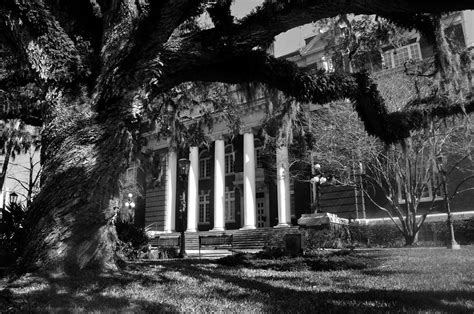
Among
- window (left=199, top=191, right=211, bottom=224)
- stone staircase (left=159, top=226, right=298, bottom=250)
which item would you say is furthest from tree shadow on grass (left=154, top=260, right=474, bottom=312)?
window (left=199, top=191, right=211, bottom=224)

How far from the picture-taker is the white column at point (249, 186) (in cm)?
2920

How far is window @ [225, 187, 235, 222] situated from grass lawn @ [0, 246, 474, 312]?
27.6 metres

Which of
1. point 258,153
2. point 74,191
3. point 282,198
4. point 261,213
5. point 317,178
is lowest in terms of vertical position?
point 74,191

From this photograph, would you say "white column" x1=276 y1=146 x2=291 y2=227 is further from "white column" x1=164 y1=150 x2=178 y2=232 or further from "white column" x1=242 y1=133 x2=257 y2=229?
"white column" x1=164 y1=150 x2=178 y2=232

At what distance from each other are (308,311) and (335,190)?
22822 mm

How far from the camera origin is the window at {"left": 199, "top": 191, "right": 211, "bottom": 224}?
121 feet

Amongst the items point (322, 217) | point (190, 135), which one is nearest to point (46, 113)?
point (190, 135)

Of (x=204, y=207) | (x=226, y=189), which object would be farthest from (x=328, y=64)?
(x=204, y=207)

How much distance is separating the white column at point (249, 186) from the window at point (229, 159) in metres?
5.50

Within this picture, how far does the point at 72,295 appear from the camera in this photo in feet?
16.0

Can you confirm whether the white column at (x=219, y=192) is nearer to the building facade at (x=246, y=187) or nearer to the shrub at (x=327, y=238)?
the building facade at (x=246, y=187)

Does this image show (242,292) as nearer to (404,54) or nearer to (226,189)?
(404,54)

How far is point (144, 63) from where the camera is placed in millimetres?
6613

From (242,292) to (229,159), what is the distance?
31.6m
